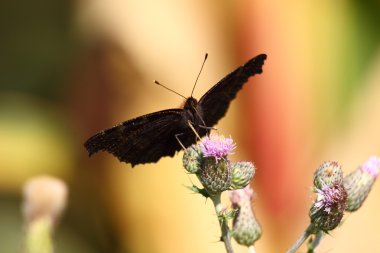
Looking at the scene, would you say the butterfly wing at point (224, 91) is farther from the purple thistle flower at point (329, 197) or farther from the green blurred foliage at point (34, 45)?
the green blurred foliage at point (34, 45)

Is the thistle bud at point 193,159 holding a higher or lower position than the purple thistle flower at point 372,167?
higher

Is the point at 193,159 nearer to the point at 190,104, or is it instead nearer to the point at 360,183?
the point at 190,104

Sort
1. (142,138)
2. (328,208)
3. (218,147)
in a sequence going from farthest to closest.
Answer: (142,138)
(218,147)
(328,208)

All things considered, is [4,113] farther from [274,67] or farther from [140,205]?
[274,67]

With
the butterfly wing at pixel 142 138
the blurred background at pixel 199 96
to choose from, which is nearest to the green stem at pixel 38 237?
the butterfly wing at pixel 142 138

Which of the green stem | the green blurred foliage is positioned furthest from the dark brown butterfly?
the green blurred foliage

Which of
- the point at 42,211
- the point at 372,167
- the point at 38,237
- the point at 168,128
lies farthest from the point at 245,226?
the point at 42,211

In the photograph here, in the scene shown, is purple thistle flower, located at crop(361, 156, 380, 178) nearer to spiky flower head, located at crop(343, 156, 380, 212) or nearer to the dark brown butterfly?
spiky flower head, located at crop(343, 156, 380, 212)
